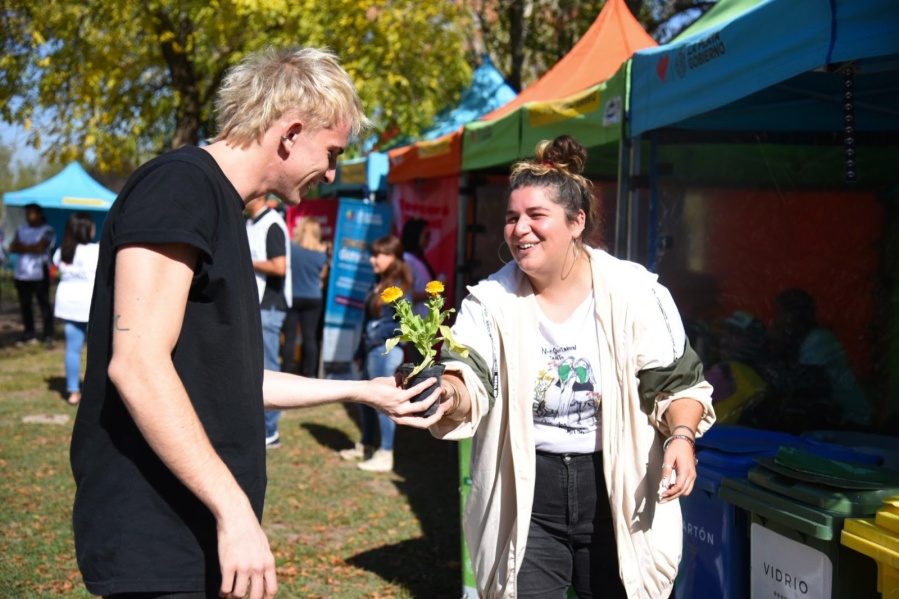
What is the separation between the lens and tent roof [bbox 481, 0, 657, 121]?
277 inches

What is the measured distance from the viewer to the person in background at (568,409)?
2.65 m

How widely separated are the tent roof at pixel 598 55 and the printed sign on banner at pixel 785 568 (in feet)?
14.6

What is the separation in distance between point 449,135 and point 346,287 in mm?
2428

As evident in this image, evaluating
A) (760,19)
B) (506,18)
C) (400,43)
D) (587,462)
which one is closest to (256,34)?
(400,43)

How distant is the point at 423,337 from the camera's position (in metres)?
2.52

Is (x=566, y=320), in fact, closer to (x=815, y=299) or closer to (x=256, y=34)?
(x=815, y=299)

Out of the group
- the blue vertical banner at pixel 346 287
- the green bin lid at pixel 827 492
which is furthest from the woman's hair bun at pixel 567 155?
the blue vertical banner at pixel 346 287

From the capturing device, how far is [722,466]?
350cm

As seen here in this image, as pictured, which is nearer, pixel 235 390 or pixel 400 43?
pixel 235 390

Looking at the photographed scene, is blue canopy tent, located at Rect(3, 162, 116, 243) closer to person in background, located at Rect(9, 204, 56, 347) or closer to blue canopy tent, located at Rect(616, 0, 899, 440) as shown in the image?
person in background, located at Rect(9, 204, 56, 347)

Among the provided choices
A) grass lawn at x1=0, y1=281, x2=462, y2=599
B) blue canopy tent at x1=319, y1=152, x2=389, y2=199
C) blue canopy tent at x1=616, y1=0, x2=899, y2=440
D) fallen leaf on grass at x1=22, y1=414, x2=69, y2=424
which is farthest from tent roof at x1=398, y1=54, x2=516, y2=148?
blue canopy tent at x1=616, y1=0, x2=899, y2=440

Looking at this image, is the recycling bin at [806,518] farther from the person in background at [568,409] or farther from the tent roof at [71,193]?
the tent roof at [71,193]

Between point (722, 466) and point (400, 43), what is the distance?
28.8 ft

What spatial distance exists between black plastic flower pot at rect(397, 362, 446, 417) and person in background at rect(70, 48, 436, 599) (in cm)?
55
